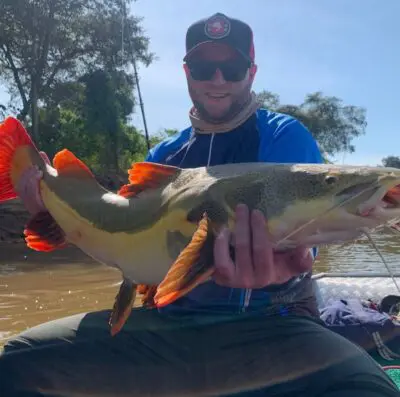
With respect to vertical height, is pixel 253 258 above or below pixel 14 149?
below

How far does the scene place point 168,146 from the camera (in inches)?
124

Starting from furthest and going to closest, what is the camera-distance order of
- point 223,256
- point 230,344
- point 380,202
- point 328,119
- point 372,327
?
point 328,119 → point 372,327 → point 230,344 → point 223,256 → point 380,202

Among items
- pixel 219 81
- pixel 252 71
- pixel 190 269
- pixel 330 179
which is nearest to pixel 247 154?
pixel 219 81

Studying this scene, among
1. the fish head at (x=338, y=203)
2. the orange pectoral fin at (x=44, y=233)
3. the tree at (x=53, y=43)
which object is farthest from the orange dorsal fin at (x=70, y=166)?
the tree at (x=53, y=43)

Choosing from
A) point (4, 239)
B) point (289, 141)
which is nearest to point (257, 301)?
point (289, 141)

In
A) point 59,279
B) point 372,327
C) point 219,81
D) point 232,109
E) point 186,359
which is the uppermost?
point 219,81

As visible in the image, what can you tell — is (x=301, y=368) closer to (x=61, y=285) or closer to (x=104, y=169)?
(x=61, y=285)

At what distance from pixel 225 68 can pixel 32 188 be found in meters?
1.22

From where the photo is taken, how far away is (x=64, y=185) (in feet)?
9.16

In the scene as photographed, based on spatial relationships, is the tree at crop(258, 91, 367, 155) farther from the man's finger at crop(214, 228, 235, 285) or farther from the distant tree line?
the man's finger at crop(214, 228, 235, 285)

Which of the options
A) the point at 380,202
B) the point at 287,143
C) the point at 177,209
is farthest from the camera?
the point at 287,143

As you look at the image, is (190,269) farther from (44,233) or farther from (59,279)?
(59,279)

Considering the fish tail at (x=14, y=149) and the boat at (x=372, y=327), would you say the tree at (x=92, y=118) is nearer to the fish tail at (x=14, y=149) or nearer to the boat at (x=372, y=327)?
the boat at (x=372, y=327)

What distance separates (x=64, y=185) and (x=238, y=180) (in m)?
1.09
